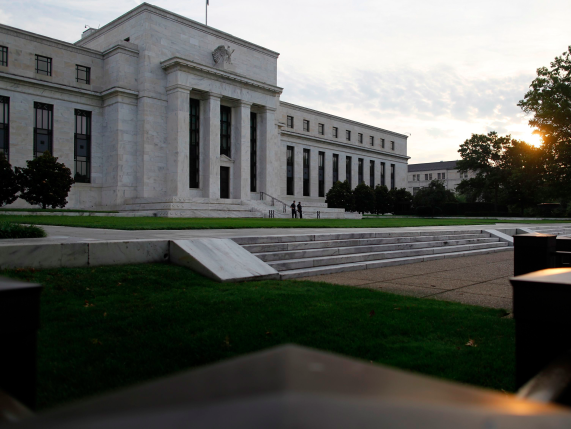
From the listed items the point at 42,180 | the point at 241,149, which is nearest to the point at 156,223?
the point at 42,180

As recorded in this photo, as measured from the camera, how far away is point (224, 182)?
4634 cm

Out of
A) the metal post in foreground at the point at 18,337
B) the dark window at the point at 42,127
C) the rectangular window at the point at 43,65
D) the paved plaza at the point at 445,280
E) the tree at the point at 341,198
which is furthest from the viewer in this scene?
the tree at the point at 341,198

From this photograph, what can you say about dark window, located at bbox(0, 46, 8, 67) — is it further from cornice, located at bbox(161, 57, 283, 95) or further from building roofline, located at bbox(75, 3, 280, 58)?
cornice, located at bbox(161, 57, 283, 95)

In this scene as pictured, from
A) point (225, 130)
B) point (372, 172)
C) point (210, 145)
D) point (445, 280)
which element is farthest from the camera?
point (372, 172)

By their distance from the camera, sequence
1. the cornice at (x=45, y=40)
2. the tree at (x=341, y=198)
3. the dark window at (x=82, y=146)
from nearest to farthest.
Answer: the cornice at (x=45, y=40) → the dark window at (x=82, y=146) → the tree at (x=341, y=198)

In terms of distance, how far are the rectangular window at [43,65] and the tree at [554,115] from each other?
4721 centimetres

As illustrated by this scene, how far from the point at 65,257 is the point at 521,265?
776 centimetres

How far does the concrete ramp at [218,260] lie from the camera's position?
8.29 m

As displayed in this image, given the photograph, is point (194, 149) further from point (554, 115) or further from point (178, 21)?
point (554, 115)

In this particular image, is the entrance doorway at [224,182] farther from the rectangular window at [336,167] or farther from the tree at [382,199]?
the rectangular window at [336,167]

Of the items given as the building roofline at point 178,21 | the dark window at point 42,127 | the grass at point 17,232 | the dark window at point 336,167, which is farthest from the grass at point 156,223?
the dark window at point 336,167

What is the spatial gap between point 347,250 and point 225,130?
36545 millimetres

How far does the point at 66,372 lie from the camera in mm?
4035

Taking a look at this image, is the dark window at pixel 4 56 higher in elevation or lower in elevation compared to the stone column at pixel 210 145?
higher
